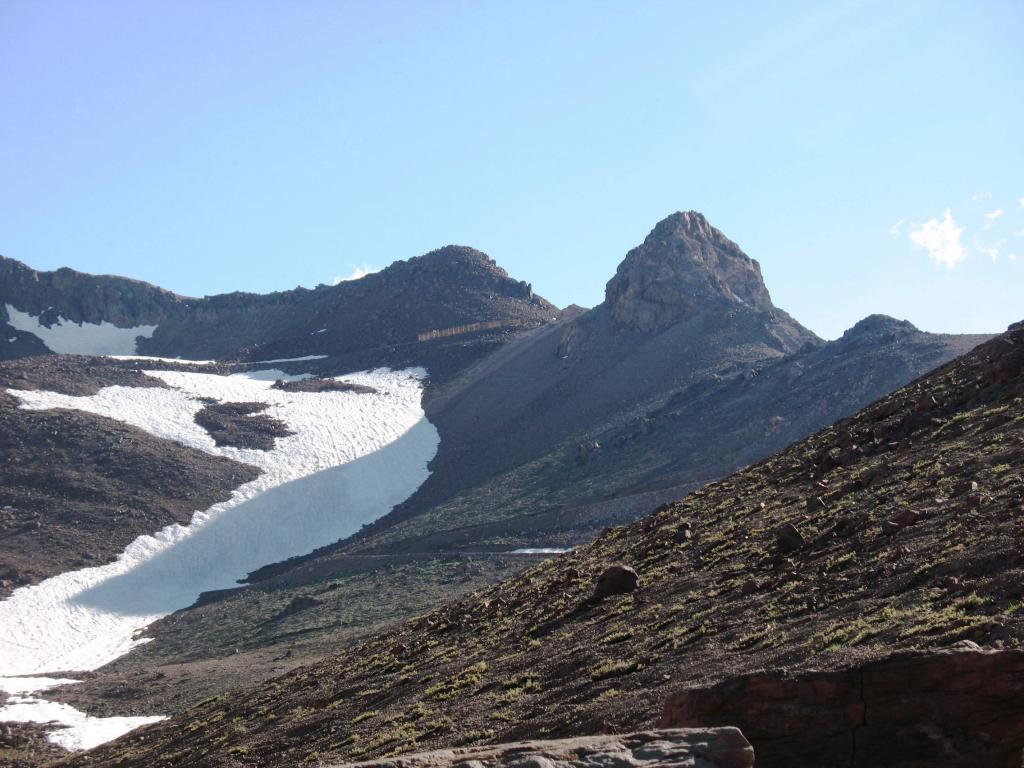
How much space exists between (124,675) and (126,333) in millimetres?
115447

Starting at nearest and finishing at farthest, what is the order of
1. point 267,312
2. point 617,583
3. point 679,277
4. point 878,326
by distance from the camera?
point 617,583, point 878,326, point 679,277, point 267,312

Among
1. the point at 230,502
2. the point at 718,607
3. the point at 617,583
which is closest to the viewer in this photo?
the point at 718,607

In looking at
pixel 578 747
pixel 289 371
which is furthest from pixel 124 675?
pixel 289 371

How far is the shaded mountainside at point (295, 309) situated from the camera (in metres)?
130

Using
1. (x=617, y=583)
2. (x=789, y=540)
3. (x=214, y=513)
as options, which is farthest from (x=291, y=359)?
(x=789, y=540)

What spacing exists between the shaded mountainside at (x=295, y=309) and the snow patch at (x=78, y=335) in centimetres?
116

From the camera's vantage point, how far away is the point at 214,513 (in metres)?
72.8

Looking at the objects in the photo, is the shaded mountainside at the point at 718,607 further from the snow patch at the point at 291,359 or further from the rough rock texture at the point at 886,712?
the snow patch at the point at 291,359

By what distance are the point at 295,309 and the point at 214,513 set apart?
78.7 meters

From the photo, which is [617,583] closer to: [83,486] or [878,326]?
[83,486]

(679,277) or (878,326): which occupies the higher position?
(679,277)

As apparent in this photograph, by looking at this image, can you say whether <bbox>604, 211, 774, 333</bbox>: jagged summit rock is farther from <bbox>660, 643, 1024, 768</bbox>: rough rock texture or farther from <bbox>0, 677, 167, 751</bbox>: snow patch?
<bbox>660, 643, 1024, 768</bbox>: rough rock texture

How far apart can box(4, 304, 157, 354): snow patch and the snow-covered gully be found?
39.2 metres

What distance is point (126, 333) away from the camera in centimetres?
15100
